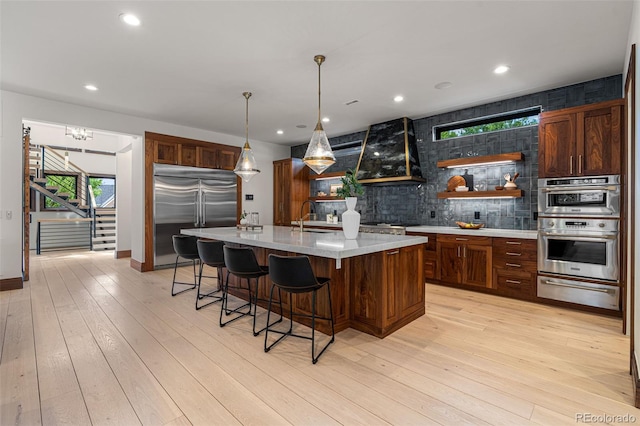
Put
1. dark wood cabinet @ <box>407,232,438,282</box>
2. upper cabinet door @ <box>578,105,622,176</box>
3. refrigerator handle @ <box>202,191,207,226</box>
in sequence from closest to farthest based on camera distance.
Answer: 1. upper cabinet door @ <box>578,105,622,176</box>
2. dark wood cabinet @ <box>407,232,438,282</box>
3. refrigerator handle @ <box>202,191,207,226</box>

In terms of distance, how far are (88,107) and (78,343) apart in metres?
4.03

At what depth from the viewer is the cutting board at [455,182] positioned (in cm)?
492

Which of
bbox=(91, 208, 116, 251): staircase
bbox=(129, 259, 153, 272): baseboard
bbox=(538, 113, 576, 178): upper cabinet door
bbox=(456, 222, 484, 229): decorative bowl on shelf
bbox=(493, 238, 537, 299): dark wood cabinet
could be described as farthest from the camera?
bbox=(91, 208, 116, 251): staircase

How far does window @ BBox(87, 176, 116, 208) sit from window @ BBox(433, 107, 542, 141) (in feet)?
32.1

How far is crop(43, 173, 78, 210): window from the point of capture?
8734 millimetres

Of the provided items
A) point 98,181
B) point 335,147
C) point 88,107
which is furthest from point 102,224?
point 335,147

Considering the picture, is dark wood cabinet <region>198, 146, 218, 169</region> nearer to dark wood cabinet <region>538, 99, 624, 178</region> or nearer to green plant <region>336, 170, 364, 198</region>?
green plant <region>336, 170, 364, 198</region>

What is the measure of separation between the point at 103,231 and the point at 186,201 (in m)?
4.45

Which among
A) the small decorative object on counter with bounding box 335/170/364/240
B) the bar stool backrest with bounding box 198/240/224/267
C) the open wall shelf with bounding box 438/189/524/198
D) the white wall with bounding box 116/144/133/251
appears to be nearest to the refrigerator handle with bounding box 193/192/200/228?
the white wall with bounding box 116/144/133/251

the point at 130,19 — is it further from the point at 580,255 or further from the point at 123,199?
the point at 123,199

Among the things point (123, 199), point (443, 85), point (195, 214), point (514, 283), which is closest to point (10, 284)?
point (195, 214)

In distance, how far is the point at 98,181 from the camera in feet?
32.1

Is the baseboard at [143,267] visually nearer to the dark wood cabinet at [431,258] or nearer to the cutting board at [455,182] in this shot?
the dark wood cabinet at [431,258]

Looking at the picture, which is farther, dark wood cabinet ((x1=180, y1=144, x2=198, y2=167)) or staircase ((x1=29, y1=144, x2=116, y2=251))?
staircase ((x1=29, y1=144, x2=116, y2=251))
